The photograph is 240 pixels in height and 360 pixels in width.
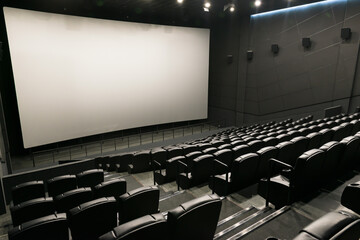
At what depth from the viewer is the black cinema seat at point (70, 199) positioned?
2.88 meters

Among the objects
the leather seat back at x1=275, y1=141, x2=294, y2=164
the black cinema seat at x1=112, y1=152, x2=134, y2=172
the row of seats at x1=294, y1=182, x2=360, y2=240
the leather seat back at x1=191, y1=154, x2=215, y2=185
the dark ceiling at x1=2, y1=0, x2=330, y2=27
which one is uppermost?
the dark ceiling at x1=2, y1=0, x2=330, y2=27

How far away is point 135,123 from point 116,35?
4.22 meters

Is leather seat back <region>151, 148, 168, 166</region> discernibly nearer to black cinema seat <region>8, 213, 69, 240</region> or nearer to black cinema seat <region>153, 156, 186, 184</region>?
black cinema seat <region>153, 156, 186, 184</region>

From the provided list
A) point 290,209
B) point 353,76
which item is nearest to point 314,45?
point 353,76

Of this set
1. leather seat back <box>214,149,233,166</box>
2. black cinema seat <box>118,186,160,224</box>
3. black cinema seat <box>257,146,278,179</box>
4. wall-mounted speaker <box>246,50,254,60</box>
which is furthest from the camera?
wall-mounted speaker <box>246,50,254,60</box>

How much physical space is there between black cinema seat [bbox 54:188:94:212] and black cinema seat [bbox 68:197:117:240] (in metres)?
0.72

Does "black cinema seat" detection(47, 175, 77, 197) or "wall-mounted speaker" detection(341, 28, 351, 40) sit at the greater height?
"wall-mounted speaker" detection(341, 28, 351, 40)

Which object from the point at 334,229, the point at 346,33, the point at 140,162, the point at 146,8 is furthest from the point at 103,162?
→ the point at 346,33

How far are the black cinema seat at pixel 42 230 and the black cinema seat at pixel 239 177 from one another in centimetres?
215

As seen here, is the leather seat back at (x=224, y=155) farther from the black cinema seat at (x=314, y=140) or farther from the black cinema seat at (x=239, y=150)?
the black cinema seat at (x=314, y=140)

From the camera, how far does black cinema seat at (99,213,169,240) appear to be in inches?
60.4

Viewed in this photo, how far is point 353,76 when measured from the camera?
29.9ft

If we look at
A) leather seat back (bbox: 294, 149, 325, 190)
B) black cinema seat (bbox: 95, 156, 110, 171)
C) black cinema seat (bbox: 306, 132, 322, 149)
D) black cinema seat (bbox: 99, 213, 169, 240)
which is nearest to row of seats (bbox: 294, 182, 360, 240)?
black cinema seat (bbox: 99, 213, 169, 240)

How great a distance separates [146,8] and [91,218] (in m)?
10.6
